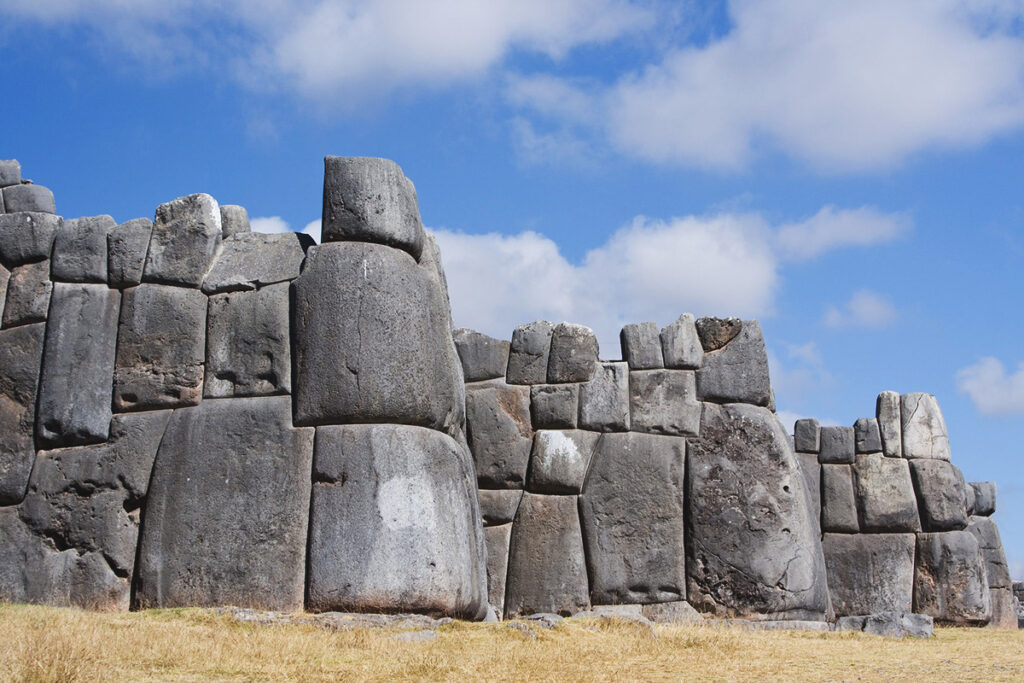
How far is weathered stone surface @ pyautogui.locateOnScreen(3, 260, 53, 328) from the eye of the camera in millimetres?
10258

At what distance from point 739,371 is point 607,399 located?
1527mm

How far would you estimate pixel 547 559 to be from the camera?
1313 cm

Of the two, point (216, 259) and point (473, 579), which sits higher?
point (216, 259)

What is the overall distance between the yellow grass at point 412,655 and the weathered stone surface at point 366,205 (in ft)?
10.3

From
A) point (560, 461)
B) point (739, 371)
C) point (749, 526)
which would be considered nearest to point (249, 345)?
point (560, 461)

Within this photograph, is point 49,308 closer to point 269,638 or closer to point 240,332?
point 240,332

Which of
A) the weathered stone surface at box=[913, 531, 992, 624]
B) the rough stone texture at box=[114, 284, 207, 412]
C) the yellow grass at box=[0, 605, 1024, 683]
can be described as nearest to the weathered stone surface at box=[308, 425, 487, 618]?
the yellow grass at box=[0, 605, 1024, 683]

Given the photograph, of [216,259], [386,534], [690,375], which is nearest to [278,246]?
[216,259]

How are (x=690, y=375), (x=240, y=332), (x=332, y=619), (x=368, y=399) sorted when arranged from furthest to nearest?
1. (x=690, y=375)
2. (x=240, y=332)
3. (x=368, y=399)
4. (x=332, y=619)

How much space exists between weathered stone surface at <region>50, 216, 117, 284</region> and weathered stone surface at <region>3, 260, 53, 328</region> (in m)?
0.15

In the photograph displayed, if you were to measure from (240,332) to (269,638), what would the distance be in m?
2.82

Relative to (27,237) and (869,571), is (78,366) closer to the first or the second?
(27,237)

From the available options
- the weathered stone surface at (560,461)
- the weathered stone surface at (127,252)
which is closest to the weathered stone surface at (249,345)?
the weathered stone surface at (127,252)

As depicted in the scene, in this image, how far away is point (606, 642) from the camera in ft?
29.0
